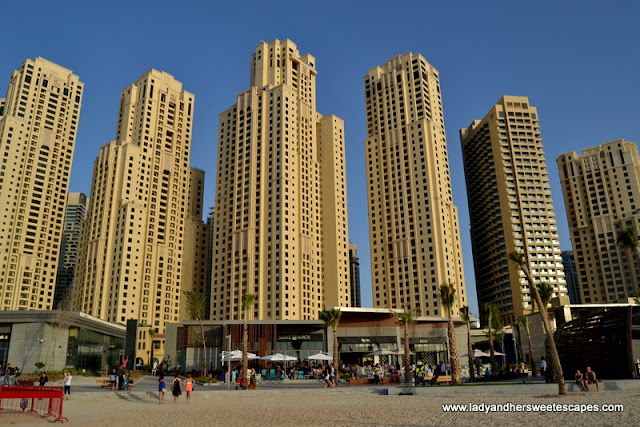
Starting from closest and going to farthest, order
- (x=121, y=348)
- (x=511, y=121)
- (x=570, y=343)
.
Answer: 1. (x=570, y=343)
2. (x=121, y=348)
3. (x=511, y=121)

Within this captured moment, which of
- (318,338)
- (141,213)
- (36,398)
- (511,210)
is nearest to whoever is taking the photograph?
(36,398)

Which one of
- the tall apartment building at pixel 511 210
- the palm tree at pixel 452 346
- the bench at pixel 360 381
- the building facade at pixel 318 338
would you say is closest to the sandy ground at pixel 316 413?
the palm tree at pixel 452 346

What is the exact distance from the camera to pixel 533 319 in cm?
8338

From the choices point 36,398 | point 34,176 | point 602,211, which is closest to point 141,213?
point 34,176

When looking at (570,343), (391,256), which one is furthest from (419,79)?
(570,343)

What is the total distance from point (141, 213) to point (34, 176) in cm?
3119

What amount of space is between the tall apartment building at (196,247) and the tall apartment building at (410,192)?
1973 inches

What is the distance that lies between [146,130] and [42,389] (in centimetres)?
13018

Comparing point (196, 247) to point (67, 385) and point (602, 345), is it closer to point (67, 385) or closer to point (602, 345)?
point (67, 385)

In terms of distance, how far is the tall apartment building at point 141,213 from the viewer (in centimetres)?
12744

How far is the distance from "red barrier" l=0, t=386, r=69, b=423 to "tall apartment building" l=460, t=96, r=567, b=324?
111 m

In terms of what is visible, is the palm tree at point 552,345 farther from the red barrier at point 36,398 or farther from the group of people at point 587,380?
the red barrier at point 36,398

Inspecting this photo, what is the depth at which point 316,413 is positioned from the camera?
74.2 feet

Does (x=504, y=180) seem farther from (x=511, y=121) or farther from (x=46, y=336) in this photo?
(x=46, y=336)
